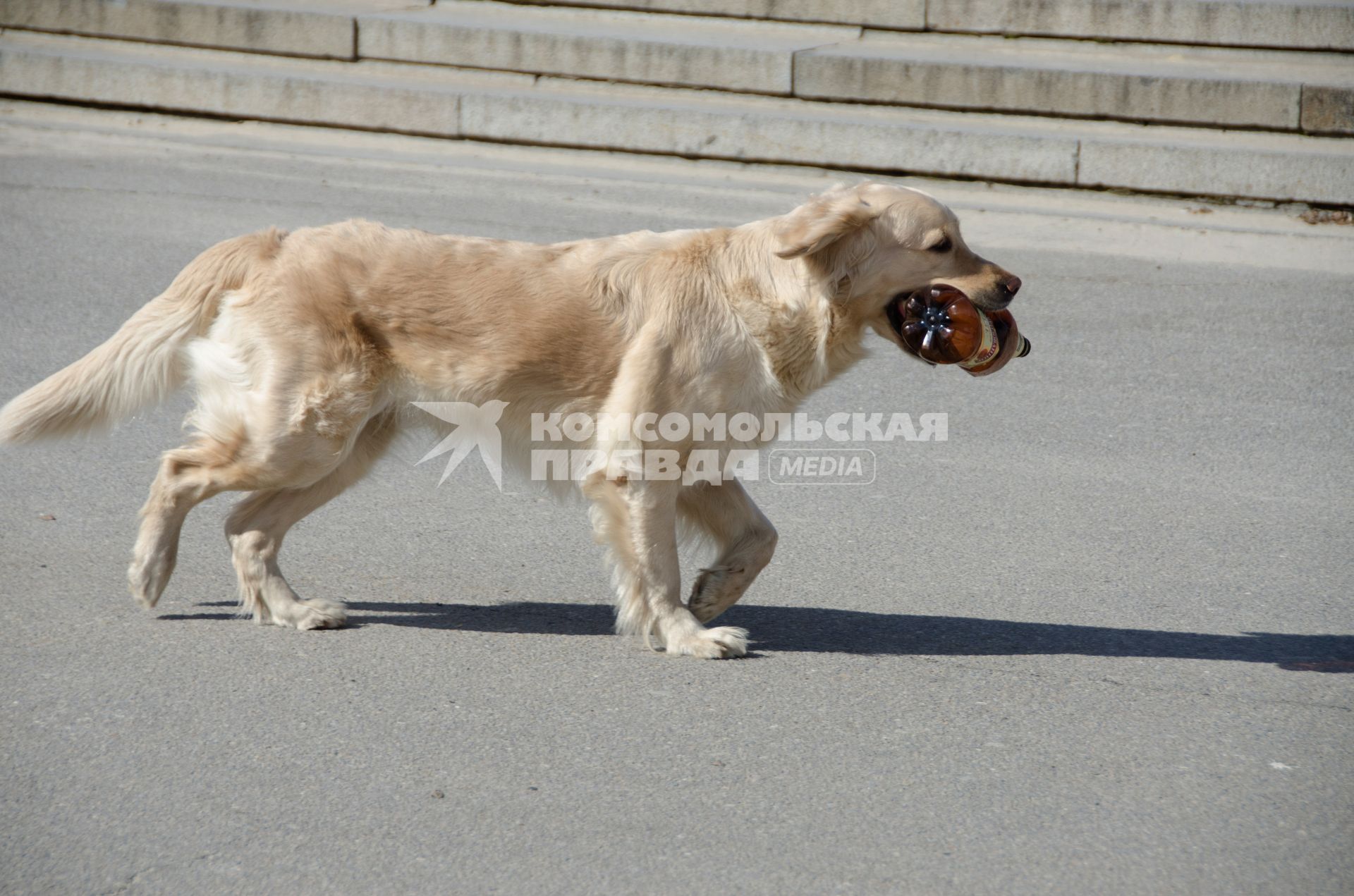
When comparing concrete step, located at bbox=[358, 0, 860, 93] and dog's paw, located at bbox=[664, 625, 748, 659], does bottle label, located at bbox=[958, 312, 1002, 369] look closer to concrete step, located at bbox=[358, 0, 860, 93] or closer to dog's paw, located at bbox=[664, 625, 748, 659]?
dog's paw, located at bbox=[664, 625, 748, 659]

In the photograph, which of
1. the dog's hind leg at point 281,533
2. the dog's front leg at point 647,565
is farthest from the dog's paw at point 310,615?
the dog's front leg at point 647,565

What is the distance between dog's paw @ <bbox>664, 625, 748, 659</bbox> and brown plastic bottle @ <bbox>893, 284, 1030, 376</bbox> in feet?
3.63

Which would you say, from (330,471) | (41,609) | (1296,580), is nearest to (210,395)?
(330,471)

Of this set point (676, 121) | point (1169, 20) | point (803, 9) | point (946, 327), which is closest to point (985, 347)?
point (946, 327)

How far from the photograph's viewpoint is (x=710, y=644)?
4.39m

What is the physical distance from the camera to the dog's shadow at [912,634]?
4430 mm

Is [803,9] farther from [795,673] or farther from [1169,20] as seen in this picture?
[795,673]

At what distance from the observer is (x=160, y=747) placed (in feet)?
11.9

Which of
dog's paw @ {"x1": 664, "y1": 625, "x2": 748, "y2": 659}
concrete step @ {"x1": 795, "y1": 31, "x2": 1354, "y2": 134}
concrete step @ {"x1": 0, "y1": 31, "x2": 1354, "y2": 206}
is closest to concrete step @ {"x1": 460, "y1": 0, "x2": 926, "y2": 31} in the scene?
concrete step @ {"x1": 795, "y1": 31, "x2": 1354, "y2": 134}

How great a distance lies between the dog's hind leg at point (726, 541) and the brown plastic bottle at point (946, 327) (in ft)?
2.55

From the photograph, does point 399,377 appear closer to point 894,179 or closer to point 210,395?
point 210,395

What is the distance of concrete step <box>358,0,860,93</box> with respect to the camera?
12539mm

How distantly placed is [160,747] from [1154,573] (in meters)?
3.43

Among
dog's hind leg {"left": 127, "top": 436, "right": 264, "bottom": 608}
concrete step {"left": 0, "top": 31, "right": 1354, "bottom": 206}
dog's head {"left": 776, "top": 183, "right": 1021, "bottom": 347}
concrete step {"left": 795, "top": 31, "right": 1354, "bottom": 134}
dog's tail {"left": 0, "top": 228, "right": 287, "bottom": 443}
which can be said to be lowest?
dog's hind leg {"left": 127, "top": 436, "right": 264, "bottom": 608}
